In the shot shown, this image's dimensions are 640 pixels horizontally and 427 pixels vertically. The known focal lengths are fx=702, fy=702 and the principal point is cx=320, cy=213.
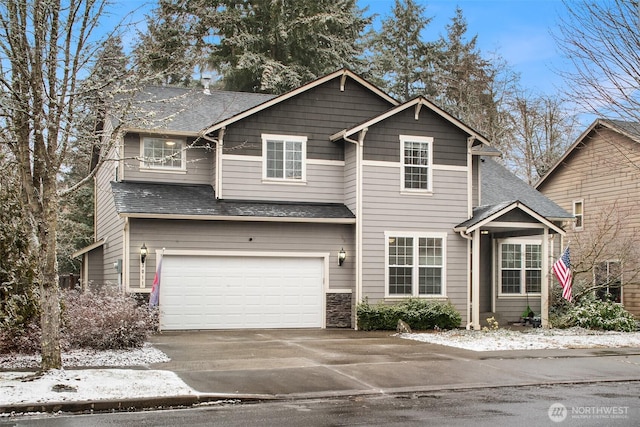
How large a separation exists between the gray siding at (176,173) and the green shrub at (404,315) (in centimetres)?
614

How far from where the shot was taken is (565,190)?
98.3 ft

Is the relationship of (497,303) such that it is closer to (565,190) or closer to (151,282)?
(565,190)

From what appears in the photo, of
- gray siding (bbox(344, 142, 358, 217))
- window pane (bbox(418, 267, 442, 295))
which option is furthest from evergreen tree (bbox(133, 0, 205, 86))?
window pane (bbox(418, 267, 442, 295))

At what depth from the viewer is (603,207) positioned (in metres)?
27.4

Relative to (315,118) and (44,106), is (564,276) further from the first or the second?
(44,106)

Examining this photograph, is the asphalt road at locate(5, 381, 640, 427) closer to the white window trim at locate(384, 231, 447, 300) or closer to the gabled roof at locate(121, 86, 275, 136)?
the white window trim at locate(384, 231, 447, 300)

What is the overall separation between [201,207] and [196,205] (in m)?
0.18

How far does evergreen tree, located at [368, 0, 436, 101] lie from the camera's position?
44844 mm

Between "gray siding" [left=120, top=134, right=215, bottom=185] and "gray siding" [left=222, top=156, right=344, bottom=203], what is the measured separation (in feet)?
3.43

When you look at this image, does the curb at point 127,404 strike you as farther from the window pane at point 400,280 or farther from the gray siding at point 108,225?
the window pane at point 400,280

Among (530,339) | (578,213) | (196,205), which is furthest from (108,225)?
(578,213)

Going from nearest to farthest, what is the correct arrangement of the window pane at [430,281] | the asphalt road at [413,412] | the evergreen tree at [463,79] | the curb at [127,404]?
the asphalt road at [413,412], the curb at [127,404], the window pane at [430,281], the evergreen tree at [463,79]

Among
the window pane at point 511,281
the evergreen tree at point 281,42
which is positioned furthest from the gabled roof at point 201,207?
the evergreen tree at point 281,42

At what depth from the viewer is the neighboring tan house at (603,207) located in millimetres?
23906
